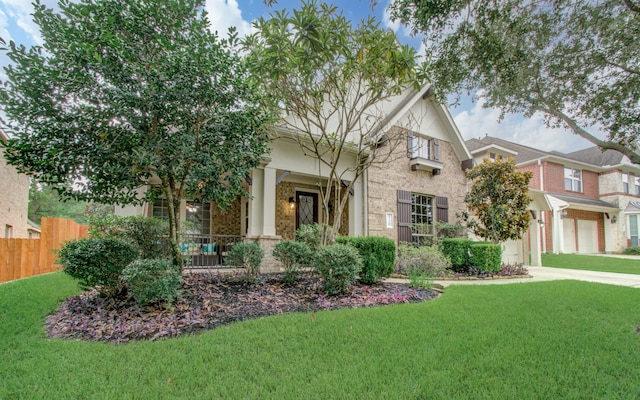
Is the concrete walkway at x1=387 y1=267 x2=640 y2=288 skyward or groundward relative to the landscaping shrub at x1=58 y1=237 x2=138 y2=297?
groundward

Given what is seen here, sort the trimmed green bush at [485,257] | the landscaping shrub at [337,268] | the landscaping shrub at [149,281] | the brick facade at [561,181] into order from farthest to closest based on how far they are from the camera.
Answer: the brick facade at [561,181] < the trimmed green bush at [485,257] < the landscaping shrub at [337,268] < the landscaping shrub at [149,281]

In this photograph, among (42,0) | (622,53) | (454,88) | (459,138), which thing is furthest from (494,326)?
(459,138)

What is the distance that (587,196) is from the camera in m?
20.6

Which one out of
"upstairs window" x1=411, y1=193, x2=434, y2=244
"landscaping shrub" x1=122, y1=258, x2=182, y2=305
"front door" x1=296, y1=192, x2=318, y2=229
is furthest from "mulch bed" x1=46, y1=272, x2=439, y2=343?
"upstairs window" x1=411, y1=193, x2=434, y2=244

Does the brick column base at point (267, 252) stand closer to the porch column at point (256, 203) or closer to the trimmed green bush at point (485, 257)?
the porch column at point (256, 203)

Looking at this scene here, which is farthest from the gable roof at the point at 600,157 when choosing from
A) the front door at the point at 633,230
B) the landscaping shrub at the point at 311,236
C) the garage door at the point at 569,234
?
the landscaping shrub at the point at 311,236

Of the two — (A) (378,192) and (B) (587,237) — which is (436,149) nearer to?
(A) (378,192)

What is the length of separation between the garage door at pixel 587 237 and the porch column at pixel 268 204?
2027 cm

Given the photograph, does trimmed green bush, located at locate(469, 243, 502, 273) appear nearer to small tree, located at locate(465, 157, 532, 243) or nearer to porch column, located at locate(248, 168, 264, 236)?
small tree, located at locate(465, 157, 532, 243)

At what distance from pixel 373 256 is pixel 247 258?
2549 millimetres

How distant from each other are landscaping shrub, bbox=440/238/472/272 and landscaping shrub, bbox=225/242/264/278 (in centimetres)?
569

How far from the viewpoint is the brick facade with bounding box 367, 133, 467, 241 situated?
34.4 ft

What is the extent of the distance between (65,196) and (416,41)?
20.2 feet

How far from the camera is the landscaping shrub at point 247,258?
639 cm
